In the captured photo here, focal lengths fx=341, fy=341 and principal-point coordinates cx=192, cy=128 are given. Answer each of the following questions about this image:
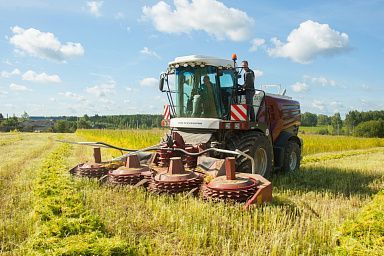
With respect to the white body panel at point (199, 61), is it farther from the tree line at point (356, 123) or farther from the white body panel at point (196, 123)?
the tree line at point (356, 123)

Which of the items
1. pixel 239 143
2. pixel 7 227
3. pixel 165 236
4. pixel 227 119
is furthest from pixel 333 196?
pixel 7 227

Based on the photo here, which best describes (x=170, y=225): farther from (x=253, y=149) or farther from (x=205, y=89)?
(x=205, y=89)

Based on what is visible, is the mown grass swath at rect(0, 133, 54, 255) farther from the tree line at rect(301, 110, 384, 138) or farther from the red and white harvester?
the tree line at rect(301, 110, 384, 138)

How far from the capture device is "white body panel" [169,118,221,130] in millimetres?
5852

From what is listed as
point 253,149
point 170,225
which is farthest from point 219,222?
point 253,149

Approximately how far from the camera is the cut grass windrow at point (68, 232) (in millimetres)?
2566

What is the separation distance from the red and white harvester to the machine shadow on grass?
390mm

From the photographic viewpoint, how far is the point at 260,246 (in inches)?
110

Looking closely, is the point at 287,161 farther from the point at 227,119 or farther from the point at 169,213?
the point at 169,213

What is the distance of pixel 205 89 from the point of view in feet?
20.1

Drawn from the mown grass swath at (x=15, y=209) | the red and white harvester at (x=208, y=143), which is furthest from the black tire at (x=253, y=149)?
the mown grass swath at (x=15, y=209)

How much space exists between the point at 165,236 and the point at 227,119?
11.3ft

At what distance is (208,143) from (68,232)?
10.6ft

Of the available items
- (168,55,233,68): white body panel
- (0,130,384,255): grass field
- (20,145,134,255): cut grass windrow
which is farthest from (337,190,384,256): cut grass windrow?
(168,55,233,68): white body panel
